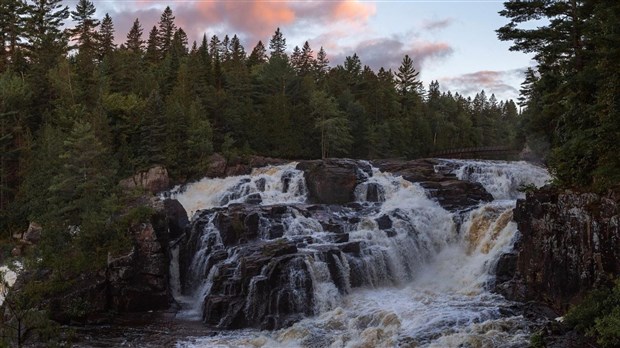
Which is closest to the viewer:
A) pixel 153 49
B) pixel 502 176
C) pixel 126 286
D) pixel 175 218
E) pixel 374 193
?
pixel 126 286

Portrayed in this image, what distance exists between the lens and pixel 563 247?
71.6ft

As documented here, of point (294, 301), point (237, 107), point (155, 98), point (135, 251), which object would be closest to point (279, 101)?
point (237, 107)

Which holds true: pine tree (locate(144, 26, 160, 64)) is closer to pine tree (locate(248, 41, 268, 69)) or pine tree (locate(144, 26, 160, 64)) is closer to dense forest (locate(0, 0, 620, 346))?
dense forest (locate(0, 0, 620, 346))

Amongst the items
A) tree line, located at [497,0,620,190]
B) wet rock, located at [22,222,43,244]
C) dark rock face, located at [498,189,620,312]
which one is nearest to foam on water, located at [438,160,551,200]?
tree line, located at [497,0,620,190]

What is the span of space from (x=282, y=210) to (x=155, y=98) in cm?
2323

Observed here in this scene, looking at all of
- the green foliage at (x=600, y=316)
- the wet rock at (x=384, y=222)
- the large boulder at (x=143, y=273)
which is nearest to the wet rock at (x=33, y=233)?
the large boulder at (x=143, y=273)

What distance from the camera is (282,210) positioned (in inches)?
1314

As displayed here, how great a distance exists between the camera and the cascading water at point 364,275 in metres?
21.5

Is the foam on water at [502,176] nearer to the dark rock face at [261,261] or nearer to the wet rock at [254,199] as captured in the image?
the dark rock face at [261,261]

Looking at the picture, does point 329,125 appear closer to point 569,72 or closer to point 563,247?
point 569,72

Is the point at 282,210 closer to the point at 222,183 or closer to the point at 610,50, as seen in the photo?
the point at 222,183

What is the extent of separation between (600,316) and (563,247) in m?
5.01

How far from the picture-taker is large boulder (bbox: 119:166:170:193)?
46.3 meters

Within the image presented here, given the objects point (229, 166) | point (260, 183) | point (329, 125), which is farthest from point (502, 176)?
point (329, 125)
